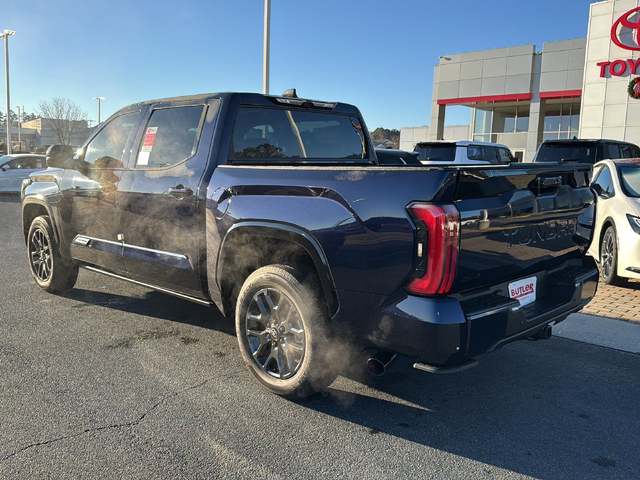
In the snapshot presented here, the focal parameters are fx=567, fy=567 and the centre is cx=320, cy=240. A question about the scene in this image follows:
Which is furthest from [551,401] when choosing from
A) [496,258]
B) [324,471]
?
[324,471]

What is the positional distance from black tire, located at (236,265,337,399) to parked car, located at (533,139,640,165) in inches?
402

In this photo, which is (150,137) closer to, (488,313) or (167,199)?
(167,199)

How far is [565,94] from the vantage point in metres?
31.2

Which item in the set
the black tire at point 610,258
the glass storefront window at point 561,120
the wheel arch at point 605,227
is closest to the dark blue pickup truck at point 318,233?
the black tire at point 610,258

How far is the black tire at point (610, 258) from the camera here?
21.5 feet

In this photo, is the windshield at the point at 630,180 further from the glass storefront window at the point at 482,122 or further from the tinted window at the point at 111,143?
the glass storefront window at the point at 482,122

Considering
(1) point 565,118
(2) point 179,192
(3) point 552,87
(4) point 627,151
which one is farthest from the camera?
(1) point 565,118

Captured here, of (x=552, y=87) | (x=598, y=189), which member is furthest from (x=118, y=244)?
(x=552, y=87)

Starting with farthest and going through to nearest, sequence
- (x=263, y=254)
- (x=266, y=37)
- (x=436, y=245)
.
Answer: (x=266, y=37) → (x=263, y=254) → (x=436, y=245)

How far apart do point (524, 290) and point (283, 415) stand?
5.19ft

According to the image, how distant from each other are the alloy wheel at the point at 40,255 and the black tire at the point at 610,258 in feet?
20.2

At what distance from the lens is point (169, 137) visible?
175 inches

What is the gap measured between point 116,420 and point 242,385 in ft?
2.76

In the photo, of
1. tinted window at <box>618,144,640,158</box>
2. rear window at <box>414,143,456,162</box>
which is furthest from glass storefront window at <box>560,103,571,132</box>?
rear window at <box>414,143,456,162</box>
